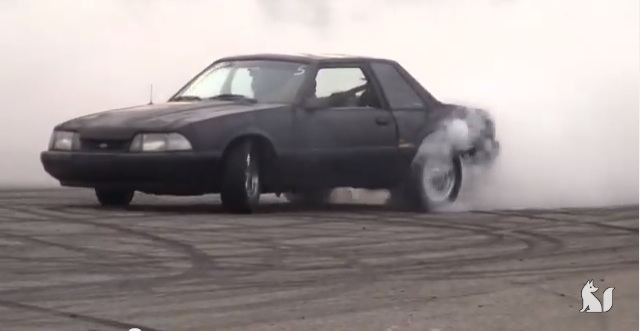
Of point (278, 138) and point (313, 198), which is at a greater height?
point (278, 138)

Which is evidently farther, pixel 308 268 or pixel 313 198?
pixel 313 198

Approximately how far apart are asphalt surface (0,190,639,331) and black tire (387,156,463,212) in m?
0.41

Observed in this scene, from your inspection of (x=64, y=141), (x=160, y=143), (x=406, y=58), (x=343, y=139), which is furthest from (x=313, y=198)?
(x=64, y=141)

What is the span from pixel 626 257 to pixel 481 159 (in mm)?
3679

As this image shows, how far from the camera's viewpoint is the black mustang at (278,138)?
33.9 ft

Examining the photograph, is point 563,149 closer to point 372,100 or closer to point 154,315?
point 372,100

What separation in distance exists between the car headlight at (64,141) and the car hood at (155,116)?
0.04m

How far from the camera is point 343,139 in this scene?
11.1 meters

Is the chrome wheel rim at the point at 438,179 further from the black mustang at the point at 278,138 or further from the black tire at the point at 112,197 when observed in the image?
the black tire at the point at 112,197

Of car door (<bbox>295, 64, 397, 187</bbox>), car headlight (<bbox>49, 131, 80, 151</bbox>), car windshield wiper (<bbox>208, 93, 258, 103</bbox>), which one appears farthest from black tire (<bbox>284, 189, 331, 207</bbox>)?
car headlight (<bbox>49, 131, 80, 151</bbox>)

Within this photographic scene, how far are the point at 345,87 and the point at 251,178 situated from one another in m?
1.25

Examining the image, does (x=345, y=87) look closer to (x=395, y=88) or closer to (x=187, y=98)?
(x=395, y=88)

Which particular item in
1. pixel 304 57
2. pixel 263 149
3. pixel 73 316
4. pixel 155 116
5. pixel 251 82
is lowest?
pixel 73 316

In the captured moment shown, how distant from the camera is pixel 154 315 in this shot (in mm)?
6418
